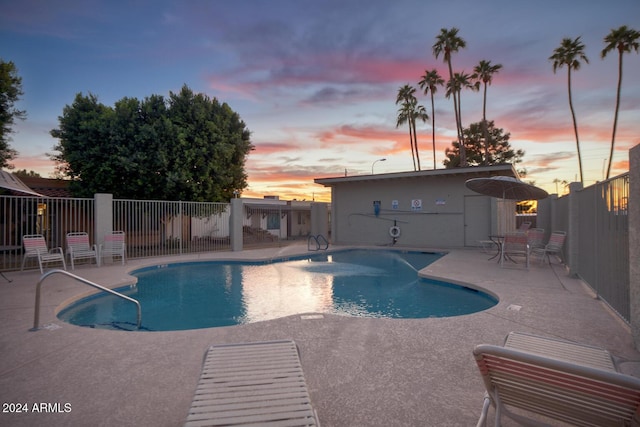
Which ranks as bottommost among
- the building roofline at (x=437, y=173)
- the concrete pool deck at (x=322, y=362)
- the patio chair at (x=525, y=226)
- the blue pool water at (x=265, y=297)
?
the blue pool water at (x=265, y=297)

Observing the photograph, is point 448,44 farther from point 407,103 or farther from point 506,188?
point 506,188

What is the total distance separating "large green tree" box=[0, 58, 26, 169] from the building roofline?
1364cm

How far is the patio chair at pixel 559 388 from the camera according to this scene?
144 cm

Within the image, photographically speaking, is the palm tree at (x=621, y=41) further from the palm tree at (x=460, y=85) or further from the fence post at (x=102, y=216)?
the fence post at (x=102, y=216)

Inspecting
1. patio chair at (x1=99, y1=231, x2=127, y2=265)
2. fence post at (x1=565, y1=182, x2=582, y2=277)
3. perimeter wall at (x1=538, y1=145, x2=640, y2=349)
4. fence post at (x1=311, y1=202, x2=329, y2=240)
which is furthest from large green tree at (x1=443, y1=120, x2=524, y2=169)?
patio chair at (x1=99, y1=231, x2=127, y2=265)

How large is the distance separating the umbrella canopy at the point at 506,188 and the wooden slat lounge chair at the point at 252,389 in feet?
30.5

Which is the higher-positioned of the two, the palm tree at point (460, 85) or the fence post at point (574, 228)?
the palm tree at point (460, 85)

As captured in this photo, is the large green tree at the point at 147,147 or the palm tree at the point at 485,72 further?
the palm tree at the point at 485,72

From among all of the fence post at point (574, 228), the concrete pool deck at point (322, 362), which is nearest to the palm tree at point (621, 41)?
the fence post at point (574, 228)

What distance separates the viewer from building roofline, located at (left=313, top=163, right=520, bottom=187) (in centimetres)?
1459

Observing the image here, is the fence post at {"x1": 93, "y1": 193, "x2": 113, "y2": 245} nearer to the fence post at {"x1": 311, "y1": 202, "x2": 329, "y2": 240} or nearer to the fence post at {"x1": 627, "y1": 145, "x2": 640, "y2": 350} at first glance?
the fence post at {"x1": 311, "y1": 202, "x2": 329, "y2": 240}

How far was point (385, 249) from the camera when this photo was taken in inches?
628

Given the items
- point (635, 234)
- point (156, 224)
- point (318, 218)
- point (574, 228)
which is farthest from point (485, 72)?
point (635, 234)

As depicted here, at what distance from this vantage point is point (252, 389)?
2.12 m
